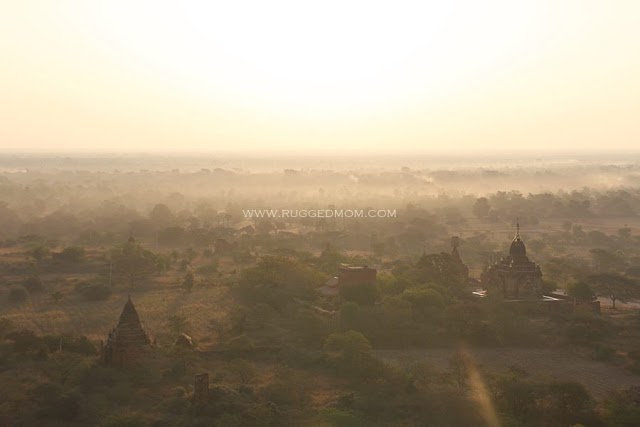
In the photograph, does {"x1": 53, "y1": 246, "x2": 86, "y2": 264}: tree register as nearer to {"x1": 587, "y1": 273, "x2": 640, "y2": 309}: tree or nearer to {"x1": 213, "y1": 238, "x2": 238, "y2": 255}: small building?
{"x1": 213, "y1": 238, "x2": 238, "y2": 255}: small building

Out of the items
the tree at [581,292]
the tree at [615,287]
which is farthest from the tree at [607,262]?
the tree at [581,292]

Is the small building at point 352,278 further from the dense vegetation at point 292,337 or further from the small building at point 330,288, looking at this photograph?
the dense vegetation at point 292,337

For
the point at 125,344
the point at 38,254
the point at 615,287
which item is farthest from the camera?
the point at 38,254

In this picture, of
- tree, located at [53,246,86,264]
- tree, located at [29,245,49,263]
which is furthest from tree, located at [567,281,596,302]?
tree, located at [29,245,49,263]

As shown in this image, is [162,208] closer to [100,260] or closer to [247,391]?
[100,260]

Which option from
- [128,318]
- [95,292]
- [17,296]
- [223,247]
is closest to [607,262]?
[223,247]

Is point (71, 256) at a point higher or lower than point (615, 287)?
lower

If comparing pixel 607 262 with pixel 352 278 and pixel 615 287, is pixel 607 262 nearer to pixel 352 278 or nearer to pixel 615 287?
pixel 615 287

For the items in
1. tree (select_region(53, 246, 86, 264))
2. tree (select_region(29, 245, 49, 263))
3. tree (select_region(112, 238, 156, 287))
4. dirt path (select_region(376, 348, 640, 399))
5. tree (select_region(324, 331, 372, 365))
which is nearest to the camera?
dirt path (select_region(376, 348, 640, 399))
